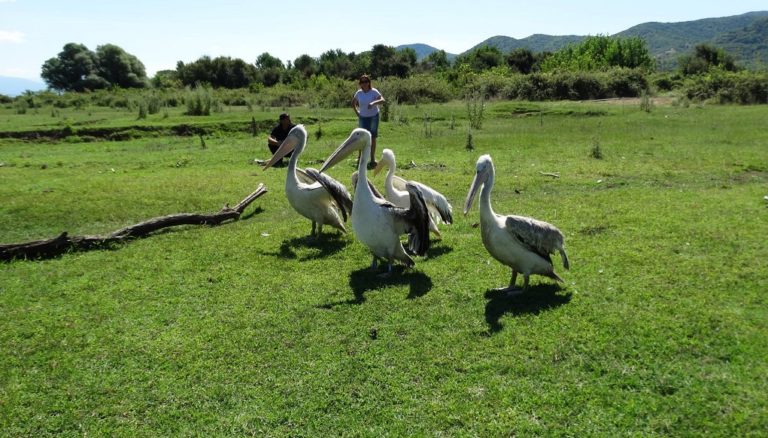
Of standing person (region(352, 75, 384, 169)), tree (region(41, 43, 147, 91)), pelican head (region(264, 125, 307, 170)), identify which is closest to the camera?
pelican head (region(264, 125, 307, 170))

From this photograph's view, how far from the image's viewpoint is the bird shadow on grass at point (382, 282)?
609 cm

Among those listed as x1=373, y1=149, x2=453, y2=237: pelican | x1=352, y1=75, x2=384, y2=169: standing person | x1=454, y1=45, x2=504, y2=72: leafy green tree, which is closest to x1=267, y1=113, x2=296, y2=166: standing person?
x1=352, y1=75, x2=384, y2=169: standing person

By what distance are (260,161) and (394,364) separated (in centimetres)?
1046

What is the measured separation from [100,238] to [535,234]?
629cm

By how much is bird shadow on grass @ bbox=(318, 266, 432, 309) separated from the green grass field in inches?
Answer: 1.4

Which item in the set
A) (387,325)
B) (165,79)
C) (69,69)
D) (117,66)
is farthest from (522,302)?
(69,69)

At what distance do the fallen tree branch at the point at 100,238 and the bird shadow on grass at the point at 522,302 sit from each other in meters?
5.28

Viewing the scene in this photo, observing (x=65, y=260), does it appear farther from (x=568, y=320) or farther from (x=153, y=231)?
(x=568, y=320)

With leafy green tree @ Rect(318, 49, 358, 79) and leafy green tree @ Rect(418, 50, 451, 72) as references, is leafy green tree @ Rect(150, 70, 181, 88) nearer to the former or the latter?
leafy green tree @ Rect(318, 49, 358, 79)

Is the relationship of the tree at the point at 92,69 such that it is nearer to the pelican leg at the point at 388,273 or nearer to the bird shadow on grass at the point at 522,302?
the pelican leg at the point at 388,273

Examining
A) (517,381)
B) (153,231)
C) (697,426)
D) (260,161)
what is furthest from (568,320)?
(260,161)

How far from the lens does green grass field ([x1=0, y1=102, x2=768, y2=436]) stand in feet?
13.5

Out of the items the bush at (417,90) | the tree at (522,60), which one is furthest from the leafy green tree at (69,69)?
the tree at (522,60)

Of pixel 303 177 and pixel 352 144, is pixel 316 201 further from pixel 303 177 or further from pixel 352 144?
pixel 352 144
